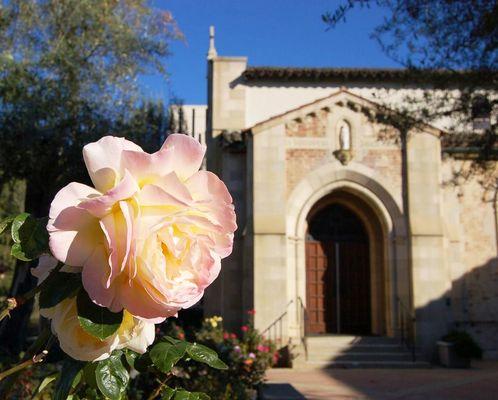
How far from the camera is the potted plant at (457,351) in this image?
50.9 ft

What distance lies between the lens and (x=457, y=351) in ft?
51.3

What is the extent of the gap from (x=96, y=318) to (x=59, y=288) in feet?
0.32

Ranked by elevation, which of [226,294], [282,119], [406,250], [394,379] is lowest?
[394,379]

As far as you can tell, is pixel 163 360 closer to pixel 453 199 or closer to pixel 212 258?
pixel 212 258

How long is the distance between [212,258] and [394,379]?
42.7ft

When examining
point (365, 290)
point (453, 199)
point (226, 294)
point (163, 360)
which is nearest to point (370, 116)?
point (453, 199)

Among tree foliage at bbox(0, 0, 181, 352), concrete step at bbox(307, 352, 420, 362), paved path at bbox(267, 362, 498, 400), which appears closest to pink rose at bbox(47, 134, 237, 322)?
paved path at bbox(267, 362, 498, 400)

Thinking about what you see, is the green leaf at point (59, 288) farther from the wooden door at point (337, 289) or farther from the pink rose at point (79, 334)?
the wooden door at point (337, 289)

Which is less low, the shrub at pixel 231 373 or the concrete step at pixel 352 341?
the shrub at pixel 231 373

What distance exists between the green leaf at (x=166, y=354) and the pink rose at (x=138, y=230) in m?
0.26

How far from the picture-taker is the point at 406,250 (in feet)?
55.0

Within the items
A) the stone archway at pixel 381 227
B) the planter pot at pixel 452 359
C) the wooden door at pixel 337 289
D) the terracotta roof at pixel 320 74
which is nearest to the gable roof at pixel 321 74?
the terracotta roof at pixel 320 74

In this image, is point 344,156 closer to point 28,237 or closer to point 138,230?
point 28,237

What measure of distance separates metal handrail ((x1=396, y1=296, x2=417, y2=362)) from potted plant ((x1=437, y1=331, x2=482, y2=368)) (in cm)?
72
